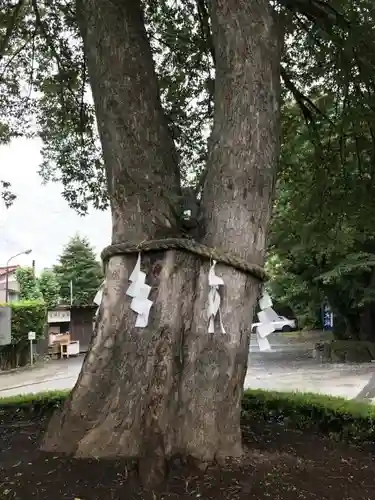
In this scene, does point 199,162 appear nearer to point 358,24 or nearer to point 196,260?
point 358,24

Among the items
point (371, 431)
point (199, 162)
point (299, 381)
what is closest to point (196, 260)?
point (371, 431)

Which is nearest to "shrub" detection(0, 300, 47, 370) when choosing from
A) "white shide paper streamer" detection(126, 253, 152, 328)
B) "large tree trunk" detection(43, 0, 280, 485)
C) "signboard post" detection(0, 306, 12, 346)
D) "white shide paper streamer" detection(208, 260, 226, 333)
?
"signboard post" detection(0, 306, 12, 346)

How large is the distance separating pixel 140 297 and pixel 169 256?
264 millimetres

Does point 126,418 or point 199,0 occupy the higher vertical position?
point 199,0

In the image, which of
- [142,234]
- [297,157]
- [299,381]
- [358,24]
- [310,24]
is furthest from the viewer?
[299,381]

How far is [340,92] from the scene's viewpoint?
5.21 m

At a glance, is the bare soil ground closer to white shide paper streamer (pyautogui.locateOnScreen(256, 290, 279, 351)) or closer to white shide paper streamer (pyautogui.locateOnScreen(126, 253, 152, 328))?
white shide paper streamer (pyautogui.locateOnScreen(256, 290, 279, 351))

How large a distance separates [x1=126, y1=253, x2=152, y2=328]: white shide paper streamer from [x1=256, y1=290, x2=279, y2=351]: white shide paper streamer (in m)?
0.65

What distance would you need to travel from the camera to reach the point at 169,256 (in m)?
2.76

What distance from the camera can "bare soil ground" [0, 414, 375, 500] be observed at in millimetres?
2365

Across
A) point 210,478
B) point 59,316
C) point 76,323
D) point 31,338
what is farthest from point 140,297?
point 76,323

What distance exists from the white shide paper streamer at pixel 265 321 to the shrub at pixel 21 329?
14.8m

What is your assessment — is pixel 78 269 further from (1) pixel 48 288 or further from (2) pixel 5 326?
(2) pixel 5 326

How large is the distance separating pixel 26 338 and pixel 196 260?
1621 cm
